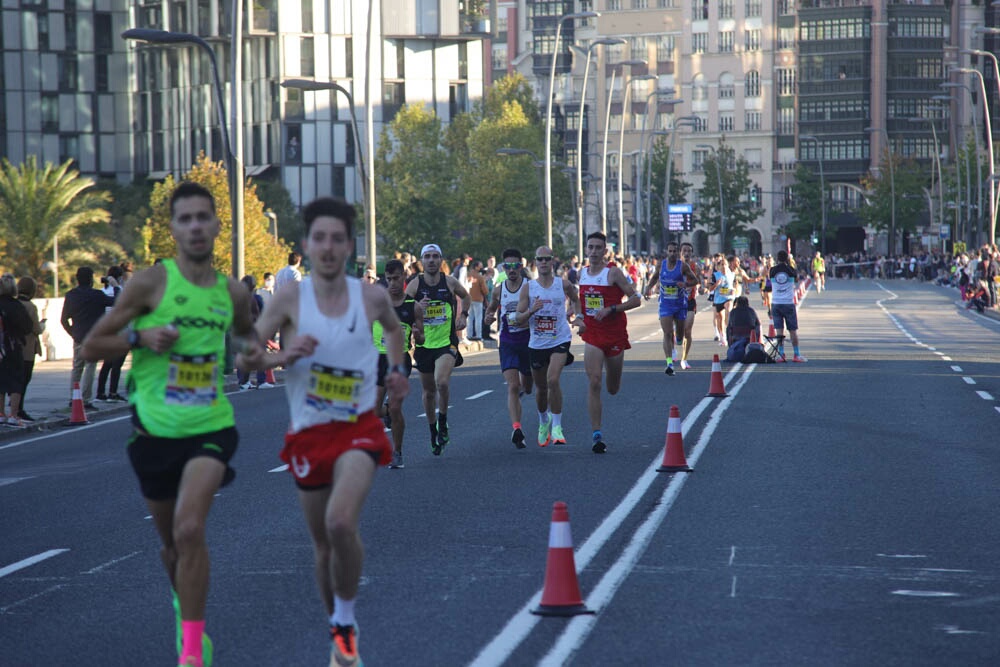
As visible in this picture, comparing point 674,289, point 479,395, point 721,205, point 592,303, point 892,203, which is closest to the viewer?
point 592,303

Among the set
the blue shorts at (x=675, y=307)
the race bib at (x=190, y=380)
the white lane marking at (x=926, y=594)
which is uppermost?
the race bib at (x=190, y=380)

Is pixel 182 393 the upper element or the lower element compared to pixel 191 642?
upper

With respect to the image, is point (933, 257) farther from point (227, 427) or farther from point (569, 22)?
point (227, 427)

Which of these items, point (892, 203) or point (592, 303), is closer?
point (592, 303)

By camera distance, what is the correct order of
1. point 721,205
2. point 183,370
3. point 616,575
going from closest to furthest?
point 183,370, point 616,575, point 721,205

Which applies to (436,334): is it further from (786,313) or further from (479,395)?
(786,313)

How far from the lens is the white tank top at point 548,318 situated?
14.4 m

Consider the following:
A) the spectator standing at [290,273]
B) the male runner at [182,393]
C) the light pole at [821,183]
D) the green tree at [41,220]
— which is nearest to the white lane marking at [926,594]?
the male runner at [182,393]

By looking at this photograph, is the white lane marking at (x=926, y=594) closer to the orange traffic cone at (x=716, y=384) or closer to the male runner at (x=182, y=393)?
the male runner at (x=182, y=393)

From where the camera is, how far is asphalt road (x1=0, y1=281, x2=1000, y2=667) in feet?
23.0

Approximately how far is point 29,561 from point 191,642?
3863 mm

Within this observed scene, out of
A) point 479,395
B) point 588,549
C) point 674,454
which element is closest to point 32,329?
point 479,395

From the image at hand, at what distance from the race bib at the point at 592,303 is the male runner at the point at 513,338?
2.22 ft

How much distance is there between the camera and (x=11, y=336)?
18.6m
